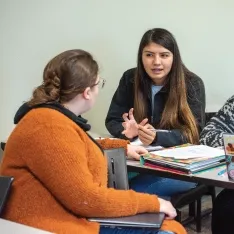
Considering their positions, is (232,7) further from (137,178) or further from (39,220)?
(39,220)

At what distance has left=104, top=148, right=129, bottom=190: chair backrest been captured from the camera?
1480mm

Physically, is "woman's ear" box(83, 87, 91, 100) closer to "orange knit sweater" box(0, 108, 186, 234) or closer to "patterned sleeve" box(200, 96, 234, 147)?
"orange knit sweater" box(0, 108, 186, 234)

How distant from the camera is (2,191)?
1104 millimetres

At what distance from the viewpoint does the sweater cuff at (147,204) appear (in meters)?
1.19

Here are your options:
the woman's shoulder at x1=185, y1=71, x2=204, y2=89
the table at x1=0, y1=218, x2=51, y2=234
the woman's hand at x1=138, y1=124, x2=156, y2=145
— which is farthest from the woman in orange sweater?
the woman's shoulder at x1=185, y1=71, x2=204, y2=89

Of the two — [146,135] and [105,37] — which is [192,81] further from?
[105,37]

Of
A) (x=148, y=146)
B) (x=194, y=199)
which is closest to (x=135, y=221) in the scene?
(x=148, y=146)

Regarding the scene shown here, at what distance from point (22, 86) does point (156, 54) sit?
3.23ft

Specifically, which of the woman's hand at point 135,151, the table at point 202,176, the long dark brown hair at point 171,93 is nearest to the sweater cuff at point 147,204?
the table at point 202,176

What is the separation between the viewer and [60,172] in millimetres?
1088

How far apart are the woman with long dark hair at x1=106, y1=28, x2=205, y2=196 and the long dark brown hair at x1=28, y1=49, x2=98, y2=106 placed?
781mm

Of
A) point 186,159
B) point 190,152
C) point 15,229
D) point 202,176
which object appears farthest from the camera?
point 190,152

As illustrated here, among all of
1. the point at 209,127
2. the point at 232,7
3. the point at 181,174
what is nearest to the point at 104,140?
the point at 181,174

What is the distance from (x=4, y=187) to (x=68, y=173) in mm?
196
